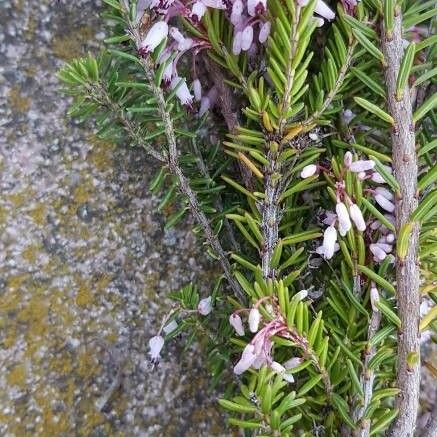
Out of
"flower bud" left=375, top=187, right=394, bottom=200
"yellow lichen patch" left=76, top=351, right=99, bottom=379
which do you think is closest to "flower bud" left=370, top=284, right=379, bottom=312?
"flower bud" left=375, top=187, right=394, bottom=200

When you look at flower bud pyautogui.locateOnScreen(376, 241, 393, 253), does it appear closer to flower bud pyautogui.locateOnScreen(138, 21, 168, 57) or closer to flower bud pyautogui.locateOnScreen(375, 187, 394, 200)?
flower bud pyautogui.locateOnScreen(375, 187, 394, 200)

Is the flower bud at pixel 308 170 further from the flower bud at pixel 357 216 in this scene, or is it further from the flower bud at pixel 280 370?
the flower bud at pixel 280 370

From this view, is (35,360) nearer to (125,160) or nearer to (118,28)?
(125,160)

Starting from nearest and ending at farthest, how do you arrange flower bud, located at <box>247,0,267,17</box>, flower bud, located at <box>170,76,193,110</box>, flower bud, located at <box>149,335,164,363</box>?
1. flower bud, located at <box>247,0,267,17</box>
2. flower bud, located at <box>170,76,193,110</box>
3. flower bud, located at <box>149,335,164,363</box>

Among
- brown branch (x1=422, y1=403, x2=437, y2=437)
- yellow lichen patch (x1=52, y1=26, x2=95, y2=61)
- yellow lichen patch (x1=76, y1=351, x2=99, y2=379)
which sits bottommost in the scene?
brown branch (x1=422, y1=403, x2=437, y2=437)

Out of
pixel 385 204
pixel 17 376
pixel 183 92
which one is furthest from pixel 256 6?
pixel 17 376

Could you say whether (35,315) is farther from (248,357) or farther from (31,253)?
(248,357)
